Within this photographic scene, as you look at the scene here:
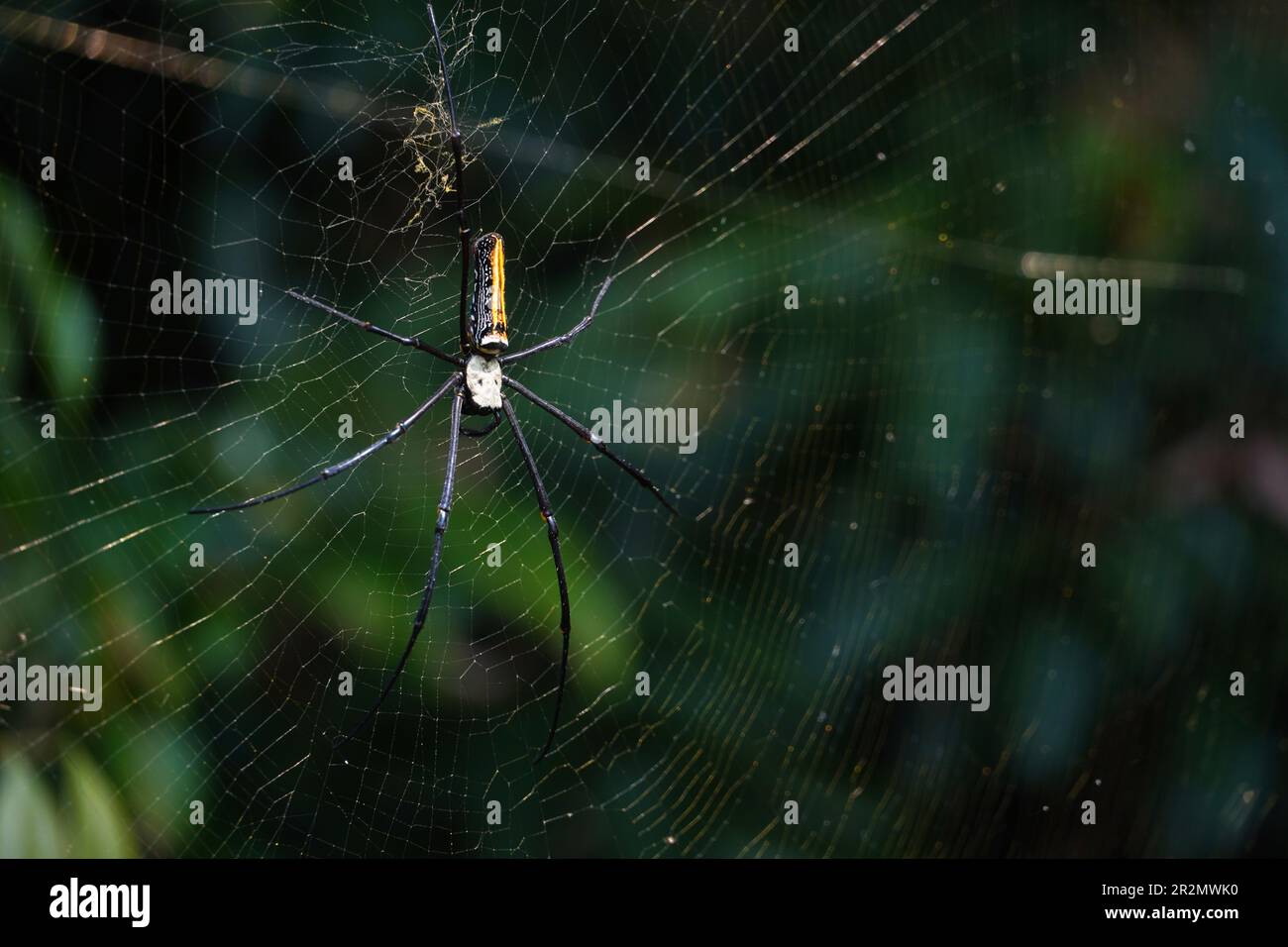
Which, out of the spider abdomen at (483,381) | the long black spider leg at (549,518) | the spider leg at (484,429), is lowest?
the long black spider leg at (549,518)

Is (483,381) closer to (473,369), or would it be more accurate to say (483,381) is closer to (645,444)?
(473,369)

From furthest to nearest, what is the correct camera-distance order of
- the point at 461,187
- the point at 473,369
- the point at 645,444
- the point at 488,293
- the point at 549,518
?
the point at 645,444 → the point at 549,518 → the point at 473,369 → the point at 488,293 → the point at 461,187

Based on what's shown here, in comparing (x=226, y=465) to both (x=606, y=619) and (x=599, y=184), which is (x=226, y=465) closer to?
(x=606, y=619)

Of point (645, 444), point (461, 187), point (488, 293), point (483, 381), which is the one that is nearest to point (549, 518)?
point (483, 381)

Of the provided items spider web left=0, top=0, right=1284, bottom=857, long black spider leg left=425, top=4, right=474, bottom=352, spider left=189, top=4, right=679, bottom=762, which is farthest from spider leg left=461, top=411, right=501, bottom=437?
spider web left=0, top=0, right=1284, bottom=857

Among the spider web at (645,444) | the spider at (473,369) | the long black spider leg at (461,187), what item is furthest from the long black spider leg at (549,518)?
the spider web at (645,444)

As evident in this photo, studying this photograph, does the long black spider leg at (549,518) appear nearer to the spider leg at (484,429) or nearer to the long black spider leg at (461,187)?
the spider leg at (484,429)

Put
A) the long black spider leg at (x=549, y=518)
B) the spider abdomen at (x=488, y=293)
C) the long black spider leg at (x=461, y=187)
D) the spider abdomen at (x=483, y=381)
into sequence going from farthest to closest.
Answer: the long black spider leg at (x=549, y=518) → the spider abdomen at (x=483, y=381) → the spider abdomen at (x=488, y=293) → the long black spider leg at (x=461, y=187)
